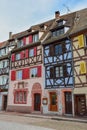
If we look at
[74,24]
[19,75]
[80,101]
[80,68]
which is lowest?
[80,101]

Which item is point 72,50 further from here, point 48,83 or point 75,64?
point 48,83

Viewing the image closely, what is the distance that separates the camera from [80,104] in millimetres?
21031

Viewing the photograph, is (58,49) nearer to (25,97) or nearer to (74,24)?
(74,24)

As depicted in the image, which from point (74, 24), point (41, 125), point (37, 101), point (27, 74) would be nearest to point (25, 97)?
point (37, 101)

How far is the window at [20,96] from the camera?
27.0 metres

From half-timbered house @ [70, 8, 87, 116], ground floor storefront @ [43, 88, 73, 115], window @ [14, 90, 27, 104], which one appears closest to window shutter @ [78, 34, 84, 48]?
half-timbered house @ [70, 8, 87, 116]

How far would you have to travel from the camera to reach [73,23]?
24.1 m

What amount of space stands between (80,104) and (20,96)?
379 inches

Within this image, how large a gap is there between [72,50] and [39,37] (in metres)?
6.69

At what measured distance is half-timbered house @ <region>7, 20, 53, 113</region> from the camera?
83.7 ft

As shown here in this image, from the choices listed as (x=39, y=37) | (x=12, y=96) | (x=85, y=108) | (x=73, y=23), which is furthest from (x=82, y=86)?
(x=12, y=96)

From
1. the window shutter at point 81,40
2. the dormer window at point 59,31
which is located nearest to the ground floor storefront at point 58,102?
the window shutter at point 81,40

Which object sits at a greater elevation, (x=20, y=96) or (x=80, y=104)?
(x=20, y=96)

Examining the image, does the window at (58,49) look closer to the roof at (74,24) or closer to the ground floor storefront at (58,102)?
the roof at (74,24)
